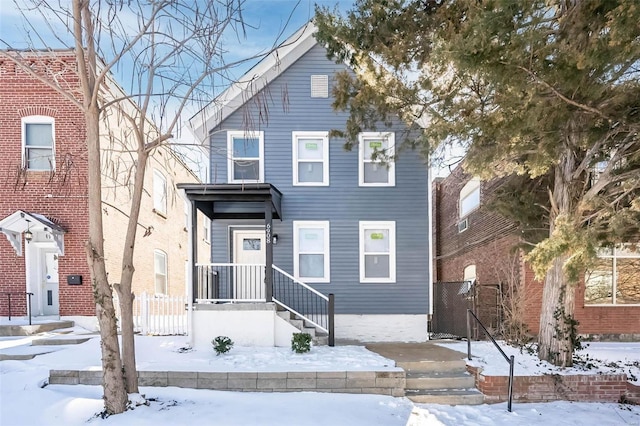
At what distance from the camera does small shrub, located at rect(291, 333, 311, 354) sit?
6703 mm

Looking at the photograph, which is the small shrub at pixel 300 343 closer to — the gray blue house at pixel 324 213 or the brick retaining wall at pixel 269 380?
the brick retaining wall at pixel 269 380

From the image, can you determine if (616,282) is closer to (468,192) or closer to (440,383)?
(468,192)

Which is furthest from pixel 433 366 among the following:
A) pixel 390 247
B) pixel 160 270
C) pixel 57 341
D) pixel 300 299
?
pixel 160 270

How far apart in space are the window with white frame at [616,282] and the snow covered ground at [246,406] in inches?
182

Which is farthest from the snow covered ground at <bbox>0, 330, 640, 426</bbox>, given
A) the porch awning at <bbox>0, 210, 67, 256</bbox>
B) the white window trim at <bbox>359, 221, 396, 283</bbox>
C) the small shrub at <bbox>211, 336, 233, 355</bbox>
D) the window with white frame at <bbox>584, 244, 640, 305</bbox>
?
the window with white frame at <bbox>584, 244, 640, 305</bbox>

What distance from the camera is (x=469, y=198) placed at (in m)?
13.1

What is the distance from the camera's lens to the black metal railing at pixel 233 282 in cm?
832

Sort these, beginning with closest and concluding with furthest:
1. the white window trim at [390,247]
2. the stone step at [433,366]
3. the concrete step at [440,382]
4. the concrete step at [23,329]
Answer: the concrete step at [440,382] < the stone step at [433,366] < the concrete step at [23,329] < the white window trim at [390,247]

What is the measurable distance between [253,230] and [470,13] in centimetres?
677

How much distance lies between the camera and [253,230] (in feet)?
30.7

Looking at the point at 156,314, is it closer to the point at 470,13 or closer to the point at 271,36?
the point at 271,36

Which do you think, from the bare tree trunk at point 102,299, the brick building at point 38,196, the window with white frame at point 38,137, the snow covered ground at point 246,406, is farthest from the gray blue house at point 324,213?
the bare tree trunk at point 102,299

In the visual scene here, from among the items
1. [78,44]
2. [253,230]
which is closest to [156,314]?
[253,230]

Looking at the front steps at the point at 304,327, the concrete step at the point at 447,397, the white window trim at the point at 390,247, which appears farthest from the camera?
the white window trim at the point at 390,247
